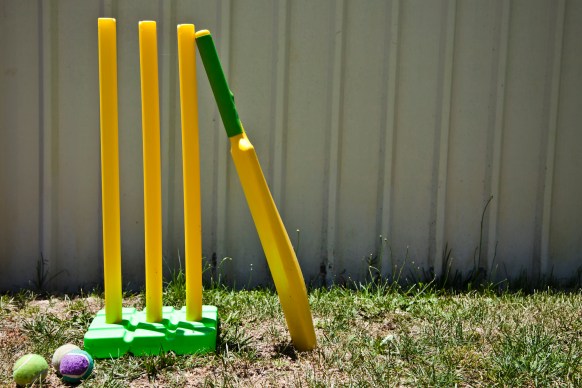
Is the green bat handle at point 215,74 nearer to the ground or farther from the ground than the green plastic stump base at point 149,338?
farther from the ground

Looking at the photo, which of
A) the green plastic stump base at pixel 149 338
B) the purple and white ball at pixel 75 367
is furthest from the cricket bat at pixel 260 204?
the purple and white ball at pixel 75 367

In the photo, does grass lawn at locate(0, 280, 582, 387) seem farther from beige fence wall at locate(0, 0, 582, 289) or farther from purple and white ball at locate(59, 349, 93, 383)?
beige fence wall at locate(0, 0, 582, 289)

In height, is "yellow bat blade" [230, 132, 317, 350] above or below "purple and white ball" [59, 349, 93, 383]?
above

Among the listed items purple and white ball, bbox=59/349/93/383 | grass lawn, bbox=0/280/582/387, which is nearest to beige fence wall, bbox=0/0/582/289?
grass lawn, bbox=0/280/582/387

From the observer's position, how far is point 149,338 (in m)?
3.20

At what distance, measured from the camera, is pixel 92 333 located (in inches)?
127

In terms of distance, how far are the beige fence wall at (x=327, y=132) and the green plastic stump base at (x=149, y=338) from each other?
135 centimetres

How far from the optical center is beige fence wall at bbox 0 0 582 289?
4547 millimetres

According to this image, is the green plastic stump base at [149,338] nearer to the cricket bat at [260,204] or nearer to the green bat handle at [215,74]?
the cricket bat at [260,204]

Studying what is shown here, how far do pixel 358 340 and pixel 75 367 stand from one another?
1310 mm

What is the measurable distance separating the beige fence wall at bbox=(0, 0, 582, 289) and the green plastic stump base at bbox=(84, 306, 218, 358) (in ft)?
4.44

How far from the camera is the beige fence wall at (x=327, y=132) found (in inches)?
179

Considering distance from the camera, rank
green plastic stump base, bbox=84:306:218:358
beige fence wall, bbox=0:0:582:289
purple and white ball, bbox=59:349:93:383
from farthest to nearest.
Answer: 1. beige fence wall, bbox=0:0:582:289
2. green plastic stump base, bbox=84:306:218:358
3. purple and white ball, bbox=59:349:93:383

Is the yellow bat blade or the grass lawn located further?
the yellow bat blade
